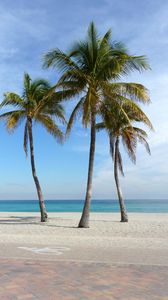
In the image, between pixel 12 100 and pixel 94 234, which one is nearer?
Result: pixel 94 234

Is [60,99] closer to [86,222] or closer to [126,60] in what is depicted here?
[126,60]

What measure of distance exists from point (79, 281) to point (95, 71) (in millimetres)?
12555

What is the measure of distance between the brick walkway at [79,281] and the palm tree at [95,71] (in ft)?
33.1

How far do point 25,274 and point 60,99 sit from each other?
1263cm

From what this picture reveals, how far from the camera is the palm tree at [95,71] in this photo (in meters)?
17.3

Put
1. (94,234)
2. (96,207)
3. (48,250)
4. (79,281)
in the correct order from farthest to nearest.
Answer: (96,207) < (94,234) < (48,250) < (79,281)

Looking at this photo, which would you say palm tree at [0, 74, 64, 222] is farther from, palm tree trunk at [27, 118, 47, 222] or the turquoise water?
the turquoise water

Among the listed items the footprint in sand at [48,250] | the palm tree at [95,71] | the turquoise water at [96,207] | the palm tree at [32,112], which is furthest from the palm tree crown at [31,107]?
the turquoise water at [96,207]

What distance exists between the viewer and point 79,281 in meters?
6.45

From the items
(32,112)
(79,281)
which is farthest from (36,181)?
(79,281)

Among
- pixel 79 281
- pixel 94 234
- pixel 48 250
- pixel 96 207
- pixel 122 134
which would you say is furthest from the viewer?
pixel 96 207

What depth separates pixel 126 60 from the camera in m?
17.3

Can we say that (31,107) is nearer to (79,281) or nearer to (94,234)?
(94,234)

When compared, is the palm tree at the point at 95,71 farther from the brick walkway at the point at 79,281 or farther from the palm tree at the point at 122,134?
the brick walkway at the point at 79,281
